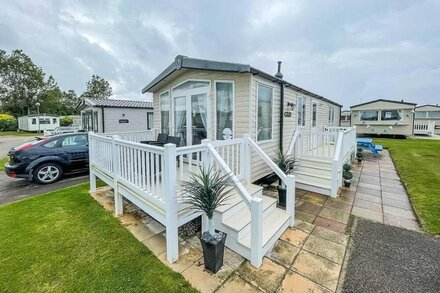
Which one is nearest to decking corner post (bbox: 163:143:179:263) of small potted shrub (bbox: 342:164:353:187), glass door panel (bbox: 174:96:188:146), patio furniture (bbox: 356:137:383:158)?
glass door panel (bbox: 174:96:188:146)

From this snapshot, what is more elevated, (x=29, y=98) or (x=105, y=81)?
(x=105, y=81)

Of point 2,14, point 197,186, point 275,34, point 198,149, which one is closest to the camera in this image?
point 197,186

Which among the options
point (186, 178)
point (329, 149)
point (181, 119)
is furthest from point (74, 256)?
point (329, 149)

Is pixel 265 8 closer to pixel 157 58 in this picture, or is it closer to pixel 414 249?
pixel 414 249

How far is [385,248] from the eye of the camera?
3.03 meters

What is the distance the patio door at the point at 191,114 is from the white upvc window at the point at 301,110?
→ 12.6ft

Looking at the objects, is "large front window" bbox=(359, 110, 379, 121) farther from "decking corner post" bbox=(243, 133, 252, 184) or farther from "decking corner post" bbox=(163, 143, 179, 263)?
"decking corner post" bbox=(163, 143, 179, 263)

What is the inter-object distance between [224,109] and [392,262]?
422cm

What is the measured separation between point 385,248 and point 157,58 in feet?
54.6

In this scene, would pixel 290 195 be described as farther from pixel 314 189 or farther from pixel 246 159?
pixel 314 189

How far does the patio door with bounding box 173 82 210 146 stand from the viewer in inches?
222

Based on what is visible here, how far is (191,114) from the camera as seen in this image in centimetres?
595

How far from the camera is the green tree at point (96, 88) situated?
40156 mm

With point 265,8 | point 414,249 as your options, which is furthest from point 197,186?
point 265,8
